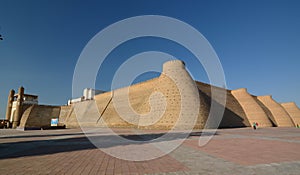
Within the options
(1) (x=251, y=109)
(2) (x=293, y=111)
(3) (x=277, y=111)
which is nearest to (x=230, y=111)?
(1) (x=251, y=109)

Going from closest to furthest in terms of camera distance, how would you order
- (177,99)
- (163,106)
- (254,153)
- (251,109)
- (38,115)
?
1. (254,153)
2. (177,99)
3. (163,106)
4. (251,109)
5. (38,115)

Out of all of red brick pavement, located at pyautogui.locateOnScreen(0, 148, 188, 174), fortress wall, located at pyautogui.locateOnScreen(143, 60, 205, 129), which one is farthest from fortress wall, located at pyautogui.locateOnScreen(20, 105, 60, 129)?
red brick pavement, located at pyautogui.locateOnScreen(0, 148, 188, 174)

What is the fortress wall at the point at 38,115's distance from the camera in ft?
154

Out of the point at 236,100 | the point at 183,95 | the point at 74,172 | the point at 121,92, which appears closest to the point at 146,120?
the point at 183,95

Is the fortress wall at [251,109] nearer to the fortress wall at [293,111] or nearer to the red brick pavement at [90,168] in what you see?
the fortress wall at [293,111]

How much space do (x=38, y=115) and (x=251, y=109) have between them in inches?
2497

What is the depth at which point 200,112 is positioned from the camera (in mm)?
Result: 25688

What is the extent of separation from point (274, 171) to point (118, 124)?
31749mm

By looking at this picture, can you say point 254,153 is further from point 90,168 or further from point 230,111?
point 230,111

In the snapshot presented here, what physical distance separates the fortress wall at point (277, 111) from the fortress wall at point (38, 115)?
6836 cm

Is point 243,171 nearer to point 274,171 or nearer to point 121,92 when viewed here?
point 274,171

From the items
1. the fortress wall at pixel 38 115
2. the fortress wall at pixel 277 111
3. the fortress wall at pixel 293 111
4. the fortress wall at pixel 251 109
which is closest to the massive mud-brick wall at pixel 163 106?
the fortress wall at pixel 38 115

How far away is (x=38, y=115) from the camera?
5034cm

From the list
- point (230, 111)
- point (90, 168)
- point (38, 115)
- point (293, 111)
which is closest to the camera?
point (90, 168)
